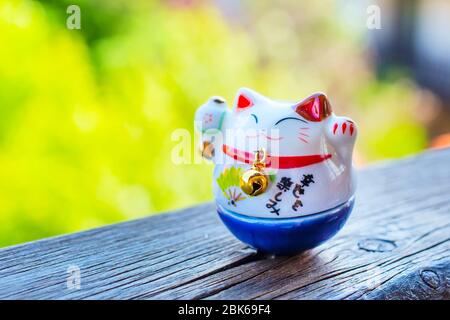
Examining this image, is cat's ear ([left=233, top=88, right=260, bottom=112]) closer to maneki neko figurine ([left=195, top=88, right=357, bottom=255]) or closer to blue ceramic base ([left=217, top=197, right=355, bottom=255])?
maneki neko figurine ([left=195, top=88, right=357, bottom=255])

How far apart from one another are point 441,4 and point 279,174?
2739mm

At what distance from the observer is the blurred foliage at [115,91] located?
5.13 ft

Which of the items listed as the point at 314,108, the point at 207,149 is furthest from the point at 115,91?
the point at 314,108

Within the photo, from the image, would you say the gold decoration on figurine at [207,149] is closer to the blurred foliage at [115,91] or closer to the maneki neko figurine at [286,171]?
the maneki neko figurine at [286,171]

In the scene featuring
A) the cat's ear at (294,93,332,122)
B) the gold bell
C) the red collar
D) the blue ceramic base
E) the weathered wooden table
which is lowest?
the weathered wooden table

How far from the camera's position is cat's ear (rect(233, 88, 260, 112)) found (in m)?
0.75

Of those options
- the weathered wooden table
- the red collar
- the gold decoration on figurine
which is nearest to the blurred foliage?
the weathered wooden table

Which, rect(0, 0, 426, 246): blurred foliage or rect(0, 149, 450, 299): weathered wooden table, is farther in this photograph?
rect(0, 0, 426, 246): blurred foliage

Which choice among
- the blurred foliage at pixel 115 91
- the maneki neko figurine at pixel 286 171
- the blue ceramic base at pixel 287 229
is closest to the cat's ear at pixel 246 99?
the maneki neko figurine at pixel 286 171

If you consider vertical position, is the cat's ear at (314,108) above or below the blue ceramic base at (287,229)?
above

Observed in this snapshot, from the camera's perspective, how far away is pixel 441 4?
3.05 meters

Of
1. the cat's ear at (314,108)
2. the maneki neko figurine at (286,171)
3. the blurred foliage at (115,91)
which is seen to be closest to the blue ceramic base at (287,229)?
the maneki neko figurine at (286,171)

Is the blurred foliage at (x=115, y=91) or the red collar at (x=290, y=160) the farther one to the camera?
the blurred foliage at (x=115, y=91)

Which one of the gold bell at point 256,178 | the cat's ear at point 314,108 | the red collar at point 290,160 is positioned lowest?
the gold bell at point 256,178
